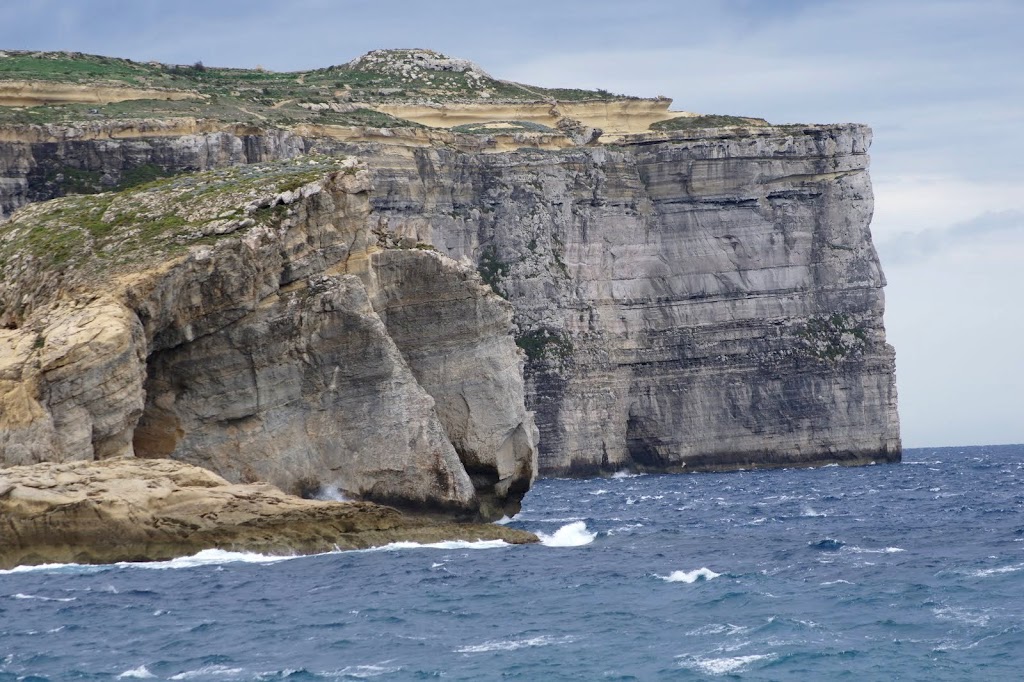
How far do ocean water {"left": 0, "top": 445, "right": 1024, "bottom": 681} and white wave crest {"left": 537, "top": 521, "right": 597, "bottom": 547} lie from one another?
1.14 feet

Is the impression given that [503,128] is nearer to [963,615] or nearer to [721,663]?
[963,615]

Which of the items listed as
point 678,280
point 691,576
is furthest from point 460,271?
point 678,280

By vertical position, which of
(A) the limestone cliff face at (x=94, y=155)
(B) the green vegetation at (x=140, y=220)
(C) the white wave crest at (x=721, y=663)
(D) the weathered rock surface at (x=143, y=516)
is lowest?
(C) the white wave crest at (x=721, y=663)

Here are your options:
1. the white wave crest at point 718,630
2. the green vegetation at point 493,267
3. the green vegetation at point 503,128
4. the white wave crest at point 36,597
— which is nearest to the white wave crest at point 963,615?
the white wave crest at point 718,630

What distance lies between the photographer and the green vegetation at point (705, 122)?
103312 mm

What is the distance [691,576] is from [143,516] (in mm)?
12159

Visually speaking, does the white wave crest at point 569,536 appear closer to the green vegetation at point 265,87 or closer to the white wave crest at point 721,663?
the white wave crest at point 721,663

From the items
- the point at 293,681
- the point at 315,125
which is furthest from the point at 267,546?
the point at 315,125

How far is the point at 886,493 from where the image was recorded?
66.0 m

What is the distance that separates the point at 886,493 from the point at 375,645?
4218 centimetres

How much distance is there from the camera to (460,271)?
47188mm

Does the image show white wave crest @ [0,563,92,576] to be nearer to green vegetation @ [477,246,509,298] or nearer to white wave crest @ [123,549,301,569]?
white wave crest @ [123,549,301,569]

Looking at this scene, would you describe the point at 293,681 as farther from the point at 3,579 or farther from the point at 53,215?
the point at 53,215

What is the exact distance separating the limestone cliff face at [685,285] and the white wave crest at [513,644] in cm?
6439
